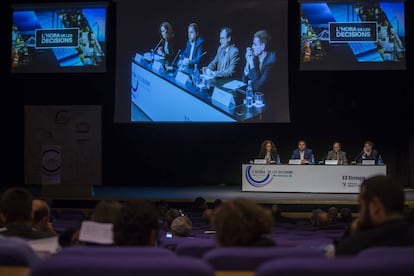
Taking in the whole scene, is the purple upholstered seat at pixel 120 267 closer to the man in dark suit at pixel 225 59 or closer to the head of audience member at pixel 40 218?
the head of audience member at pixel 40 218

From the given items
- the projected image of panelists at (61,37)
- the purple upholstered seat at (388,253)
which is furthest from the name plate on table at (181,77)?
the purple upholstered seat at (388,253)

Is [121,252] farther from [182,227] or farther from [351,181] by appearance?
[351,181]

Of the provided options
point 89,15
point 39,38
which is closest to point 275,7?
point 89,15

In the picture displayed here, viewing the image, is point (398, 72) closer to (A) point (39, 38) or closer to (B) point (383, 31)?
(B) point (383, 31)

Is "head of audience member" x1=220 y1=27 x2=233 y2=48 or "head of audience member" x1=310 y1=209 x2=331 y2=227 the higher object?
"head of audience member" x1=220 y1=27 x2=233 y2=48

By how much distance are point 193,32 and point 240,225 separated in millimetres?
9561

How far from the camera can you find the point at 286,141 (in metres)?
12.4

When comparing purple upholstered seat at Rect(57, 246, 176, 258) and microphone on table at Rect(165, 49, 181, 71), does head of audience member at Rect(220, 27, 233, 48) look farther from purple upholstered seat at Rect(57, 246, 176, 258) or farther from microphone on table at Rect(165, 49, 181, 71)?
purple upholstered seat at Rect(57, 246, 176, 258)

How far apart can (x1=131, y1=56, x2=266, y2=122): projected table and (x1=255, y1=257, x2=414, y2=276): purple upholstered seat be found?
9625mm

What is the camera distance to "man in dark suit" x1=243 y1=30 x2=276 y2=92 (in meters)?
10.9

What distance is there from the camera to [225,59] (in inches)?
433

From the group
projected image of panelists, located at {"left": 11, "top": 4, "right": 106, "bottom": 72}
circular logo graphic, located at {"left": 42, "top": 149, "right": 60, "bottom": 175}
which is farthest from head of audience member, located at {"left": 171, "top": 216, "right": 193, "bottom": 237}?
projected image of panelists, located at {"left": 11, "top": 4, "right": 106, "bottom": 72}

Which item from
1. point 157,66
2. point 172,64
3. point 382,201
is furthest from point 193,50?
point 382,201

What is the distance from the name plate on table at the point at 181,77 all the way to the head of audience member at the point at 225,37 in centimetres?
100
